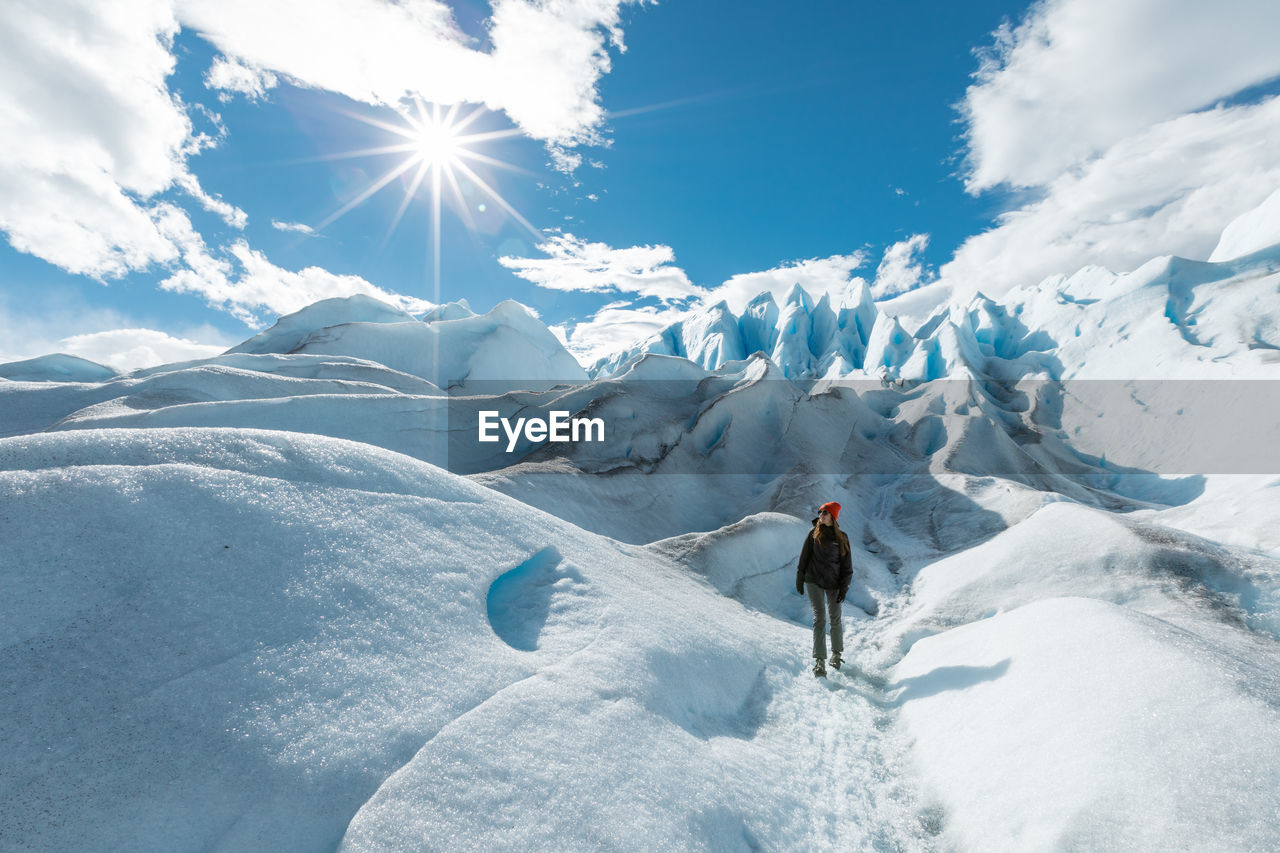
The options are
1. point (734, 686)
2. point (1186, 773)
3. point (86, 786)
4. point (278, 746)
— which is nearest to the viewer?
point (86, 786)

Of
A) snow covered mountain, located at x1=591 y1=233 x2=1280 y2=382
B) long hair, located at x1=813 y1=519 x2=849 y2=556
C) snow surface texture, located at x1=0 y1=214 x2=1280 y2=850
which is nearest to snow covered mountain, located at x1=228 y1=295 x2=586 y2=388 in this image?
snow covered mountain, located at x1=591 y1=233 x2=1280 y2=382

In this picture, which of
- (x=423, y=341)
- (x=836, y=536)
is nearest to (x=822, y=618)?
(x=836, y=536)

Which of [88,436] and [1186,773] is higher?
[88,436]

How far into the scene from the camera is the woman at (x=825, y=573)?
579 cm

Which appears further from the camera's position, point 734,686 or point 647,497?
point 647,497

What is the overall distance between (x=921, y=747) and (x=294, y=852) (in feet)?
14.4

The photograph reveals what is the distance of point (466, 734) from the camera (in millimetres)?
2883

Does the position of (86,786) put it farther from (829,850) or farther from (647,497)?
(647,497)

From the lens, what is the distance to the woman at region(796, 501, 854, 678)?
5.79 metres

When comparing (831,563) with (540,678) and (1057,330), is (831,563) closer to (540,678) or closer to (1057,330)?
(540,678)

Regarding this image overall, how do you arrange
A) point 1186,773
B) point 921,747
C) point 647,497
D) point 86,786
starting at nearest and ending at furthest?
1. point 86,786
2. point 1186,773
3. point 921,747
4. point 647,497

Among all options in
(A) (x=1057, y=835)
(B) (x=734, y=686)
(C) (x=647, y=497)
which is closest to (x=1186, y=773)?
(A) (x=1057, y=835)

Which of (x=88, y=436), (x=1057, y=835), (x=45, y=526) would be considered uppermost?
(x=88, y=436)

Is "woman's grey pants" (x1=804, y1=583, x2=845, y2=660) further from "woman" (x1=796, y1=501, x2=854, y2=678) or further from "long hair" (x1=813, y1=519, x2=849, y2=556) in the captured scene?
"long hair" (x1=813, y1=519, x2=849, y2=556)
